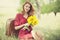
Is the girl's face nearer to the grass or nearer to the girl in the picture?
the girl

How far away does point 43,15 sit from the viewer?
114 centimetres

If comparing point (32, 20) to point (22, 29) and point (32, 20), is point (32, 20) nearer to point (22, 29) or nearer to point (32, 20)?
point (32, 20)

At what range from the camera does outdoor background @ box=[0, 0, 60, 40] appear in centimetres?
114

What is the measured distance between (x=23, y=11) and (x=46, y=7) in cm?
19

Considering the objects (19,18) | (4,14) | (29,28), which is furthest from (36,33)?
(4,14)

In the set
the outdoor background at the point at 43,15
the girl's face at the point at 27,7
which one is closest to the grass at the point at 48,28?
the outdoor background at the point at 43,15

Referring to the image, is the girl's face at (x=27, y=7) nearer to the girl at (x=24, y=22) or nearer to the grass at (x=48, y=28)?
the girl at (x=24, y=22)

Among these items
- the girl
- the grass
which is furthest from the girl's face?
the grass

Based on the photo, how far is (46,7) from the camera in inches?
45.1

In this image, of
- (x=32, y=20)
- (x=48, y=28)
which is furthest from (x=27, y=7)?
(x=48, y=28)

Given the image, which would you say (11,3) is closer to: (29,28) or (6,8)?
(6,8)

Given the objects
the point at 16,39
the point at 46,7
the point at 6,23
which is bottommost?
the point at 16,39

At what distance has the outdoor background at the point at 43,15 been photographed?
114 cm

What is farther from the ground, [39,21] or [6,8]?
[6,8]
